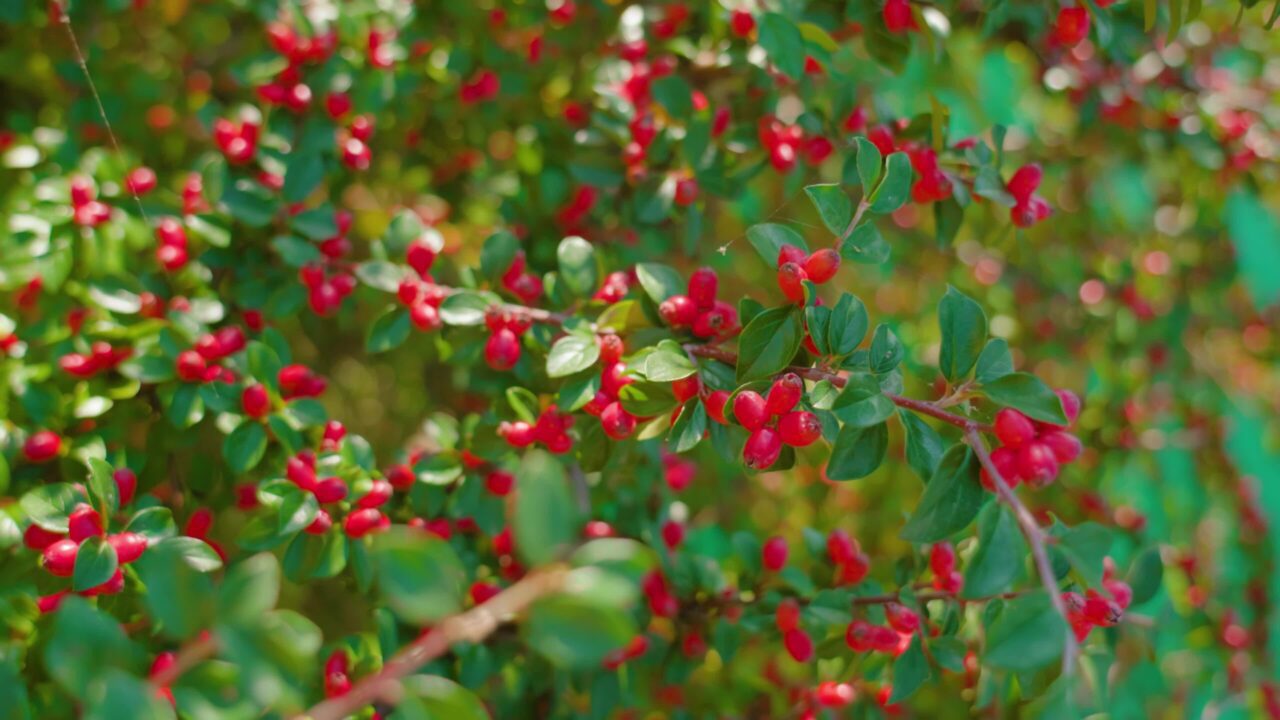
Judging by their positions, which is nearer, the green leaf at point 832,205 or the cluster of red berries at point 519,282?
the green leaf at point 832,205

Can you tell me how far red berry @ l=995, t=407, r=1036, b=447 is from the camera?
0.76 metres

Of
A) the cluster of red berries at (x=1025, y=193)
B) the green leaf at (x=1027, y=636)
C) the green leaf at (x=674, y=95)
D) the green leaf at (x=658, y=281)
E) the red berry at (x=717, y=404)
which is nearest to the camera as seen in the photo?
the green leaf at (x=1027, y=636)

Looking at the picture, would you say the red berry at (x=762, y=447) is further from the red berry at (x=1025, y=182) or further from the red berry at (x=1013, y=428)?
the red berry at (x=1025, y=182)

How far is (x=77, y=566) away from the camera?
2.65 feet

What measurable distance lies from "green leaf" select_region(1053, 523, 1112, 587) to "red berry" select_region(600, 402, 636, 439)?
409 millimetres

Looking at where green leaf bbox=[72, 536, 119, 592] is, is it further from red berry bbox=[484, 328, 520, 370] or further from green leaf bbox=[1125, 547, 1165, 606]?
green leaf bbox=[1125, 547, 1165, 606]

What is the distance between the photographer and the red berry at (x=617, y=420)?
0.86 meters

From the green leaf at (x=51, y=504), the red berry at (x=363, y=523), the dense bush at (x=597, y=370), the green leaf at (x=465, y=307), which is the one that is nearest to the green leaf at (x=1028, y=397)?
the dense bush at (x=597, y=370)

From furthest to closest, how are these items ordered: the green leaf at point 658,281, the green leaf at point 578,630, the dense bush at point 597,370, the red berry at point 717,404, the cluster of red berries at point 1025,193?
1. the cluster of red berries at point 1025,193
2. the green leaf at point 658,281
3. the red berry at point 717,404
4. the dense bush at point 597,370
5. the green leaf at point 578,630

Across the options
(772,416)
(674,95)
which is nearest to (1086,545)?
(772,416)

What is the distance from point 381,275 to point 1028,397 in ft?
2.53

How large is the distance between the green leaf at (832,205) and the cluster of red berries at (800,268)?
0.09 feet

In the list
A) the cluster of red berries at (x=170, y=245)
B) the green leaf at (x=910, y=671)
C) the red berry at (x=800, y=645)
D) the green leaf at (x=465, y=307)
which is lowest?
the red berry at (x=800, y=645)

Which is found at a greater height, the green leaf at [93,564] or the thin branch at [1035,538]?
the thin branch at [1035,538]
